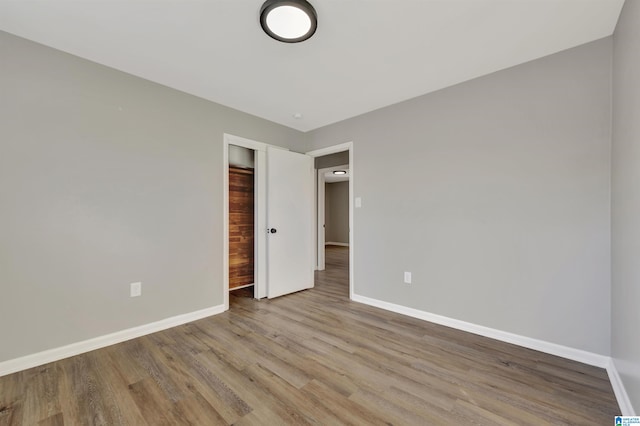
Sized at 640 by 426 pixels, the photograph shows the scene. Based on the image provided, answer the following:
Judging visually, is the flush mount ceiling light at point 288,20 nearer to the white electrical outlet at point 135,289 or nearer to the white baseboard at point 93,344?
the white electrical outlet at point 135,289

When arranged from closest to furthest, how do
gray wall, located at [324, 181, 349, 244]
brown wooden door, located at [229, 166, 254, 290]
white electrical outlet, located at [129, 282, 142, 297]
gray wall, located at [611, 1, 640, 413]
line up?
gray wall, located at [611, 1, 640, 413] < white electrical outlet, located at [129, 282, 142, 297] < brown wooden door, located at [229, 166, 254, 290] < gray wall, located at [324, 181, 349, 244]

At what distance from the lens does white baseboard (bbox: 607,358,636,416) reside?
144 centimetres

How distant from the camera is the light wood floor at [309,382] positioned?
4.85 feet

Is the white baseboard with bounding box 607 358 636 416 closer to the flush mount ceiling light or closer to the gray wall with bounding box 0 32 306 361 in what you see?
the flush mount ceiling light

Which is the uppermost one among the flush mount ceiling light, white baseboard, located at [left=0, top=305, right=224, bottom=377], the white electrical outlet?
the flush mount ceiling light

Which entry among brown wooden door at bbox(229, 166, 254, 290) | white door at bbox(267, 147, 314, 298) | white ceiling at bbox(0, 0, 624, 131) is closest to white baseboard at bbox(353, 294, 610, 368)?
white door at bbox(267, 147, 314, 298)

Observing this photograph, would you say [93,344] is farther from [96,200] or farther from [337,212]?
[337,212]

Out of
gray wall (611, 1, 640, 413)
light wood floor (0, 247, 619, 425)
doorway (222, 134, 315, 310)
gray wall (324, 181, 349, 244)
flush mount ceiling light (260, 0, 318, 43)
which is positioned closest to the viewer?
gray wall (611, 1, 640, 413)

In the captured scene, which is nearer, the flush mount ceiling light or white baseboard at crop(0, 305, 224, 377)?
the flush mount ceiling light

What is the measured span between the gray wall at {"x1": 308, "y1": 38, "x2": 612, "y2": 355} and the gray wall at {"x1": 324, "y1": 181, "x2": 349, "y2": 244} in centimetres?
Result: 612

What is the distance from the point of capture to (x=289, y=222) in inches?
147

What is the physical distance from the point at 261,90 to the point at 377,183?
1.70 m

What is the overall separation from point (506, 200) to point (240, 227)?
342cm

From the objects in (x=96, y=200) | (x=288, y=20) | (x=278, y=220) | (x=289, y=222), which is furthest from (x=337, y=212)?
(x=288, y=20)
